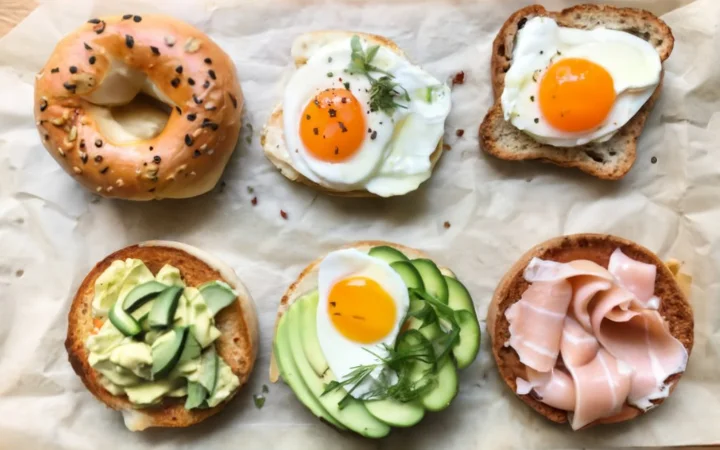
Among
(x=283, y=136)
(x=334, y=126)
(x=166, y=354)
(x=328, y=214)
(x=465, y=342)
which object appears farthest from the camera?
(x=328, y=214)

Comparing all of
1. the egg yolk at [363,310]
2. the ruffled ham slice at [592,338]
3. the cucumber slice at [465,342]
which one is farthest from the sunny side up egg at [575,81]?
the egg yolk at [363,310]

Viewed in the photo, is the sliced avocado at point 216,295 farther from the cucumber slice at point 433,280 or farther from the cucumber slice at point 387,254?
the cucumber slice at point 433,280

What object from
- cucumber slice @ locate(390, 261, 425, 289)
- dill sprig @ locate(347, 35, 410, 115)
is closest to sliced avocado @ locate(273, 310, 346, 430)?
cucumber slice @ locate(390, 261, 425, 289)

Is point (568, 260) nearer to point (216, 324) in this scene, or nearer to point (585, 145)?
point (585, 145)

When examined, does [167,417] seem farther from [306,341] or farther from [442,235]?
[442,235]

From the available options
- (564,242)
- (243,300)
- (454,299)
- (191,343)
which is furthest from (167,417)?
(564,242)

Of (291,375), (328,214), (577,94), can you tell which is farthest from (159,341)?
(577,94)

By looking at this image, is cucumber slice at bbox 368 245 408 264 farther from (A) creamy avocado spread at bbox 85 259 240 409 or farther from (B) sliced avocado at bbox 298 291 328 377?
(A) creamy avocado spread at bbox 85 259 240 409
